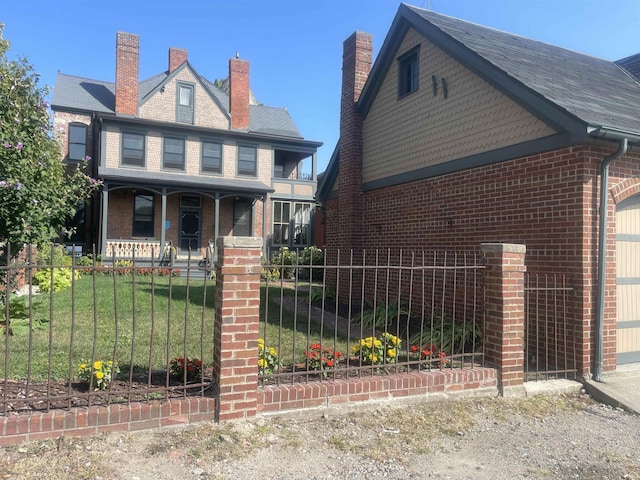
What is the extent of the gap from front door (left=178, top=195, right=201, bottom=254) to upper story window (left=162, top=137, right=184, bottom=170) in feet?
4.89

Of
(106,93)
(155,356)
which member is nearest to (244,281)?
(155,356)

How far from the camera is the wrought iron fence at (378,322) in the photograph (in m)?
4.64

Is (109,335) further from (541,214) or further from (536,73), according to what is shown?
(536,73)

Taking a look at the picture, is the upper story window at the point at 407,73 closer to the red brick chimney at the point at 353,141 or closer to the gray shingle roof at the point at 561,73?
the gray shingle roof at the point at 561,73

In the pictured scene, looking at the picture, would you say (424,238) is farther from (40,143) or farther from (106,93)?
(106,93)

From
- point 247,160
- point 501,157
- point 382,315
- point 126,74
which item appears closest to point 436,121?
point 501,157

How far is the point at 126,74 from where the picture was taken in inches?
767

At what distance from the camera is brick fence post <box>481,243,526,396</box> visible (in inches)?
199

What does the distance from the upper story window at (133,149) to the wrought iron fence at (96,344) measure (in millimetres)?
8359

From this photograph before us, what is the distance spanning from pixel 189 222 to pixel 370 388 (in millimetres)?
17849

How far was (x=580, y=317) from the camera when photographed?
18.3 feet

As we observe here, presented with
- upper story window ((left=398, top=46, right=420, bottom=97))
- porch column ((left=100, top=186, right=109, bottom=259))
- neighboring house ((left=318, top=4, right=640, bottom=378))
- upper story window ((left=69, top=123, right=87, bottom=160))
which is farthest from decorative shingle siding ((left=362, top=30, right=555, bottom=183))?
upper story window ((left=69, top=123, right=87, bottom=160))

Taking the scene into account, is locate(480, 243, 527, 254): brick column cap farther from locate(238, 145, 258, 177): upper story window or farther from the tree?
locate(238, 145, 258, 177): upper story window

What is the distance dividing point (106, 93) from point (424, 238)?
18.8 meters
